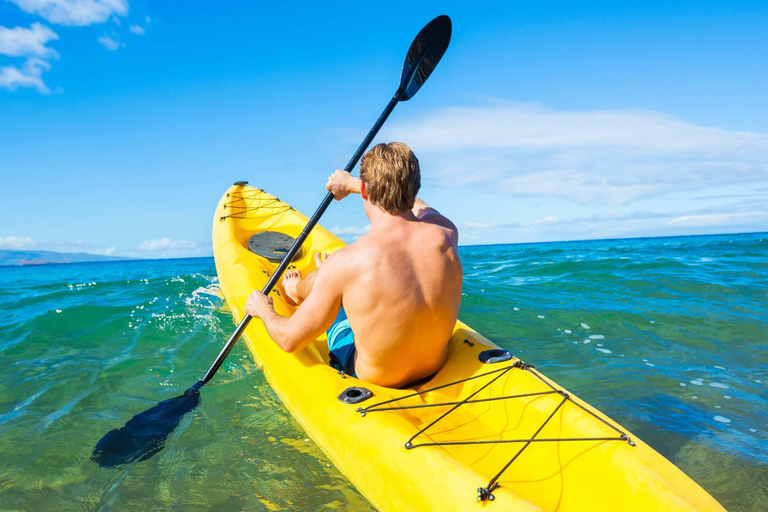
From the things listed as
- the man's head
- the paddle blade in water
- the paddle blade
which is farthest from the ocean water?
the paddle blade

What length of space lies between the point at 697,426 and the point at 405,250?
8.74 ft

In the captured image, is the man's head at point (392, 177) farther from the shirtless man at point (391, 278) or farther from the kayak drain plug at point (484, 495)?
the kayak drain plug at point (484, 495)

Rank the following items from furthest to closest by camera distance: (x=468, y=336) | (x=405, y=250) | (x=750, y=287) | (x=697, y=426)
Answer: (x=750, y=287), (x=697, y=426), (x=468, y=336), (x=405, y=250)

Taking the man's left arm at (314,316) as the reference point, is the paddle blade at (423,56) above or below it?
above

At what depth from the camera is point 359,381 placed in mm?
2730

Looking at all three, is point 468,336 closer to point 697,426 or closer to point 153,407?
point 697,426

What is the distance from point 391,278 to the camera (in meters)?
2.18

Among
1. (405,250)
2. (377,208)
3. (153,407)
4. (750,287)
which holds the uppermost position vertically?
(377,208)

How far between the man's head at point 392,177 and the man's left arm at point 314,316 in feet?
1.27

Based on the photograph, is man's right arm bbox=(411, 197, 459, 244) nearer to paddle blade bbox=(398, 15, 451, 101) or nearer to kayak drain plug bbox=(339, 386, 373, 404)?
kayak drain plug bbox=(339, 386, 373, 404)

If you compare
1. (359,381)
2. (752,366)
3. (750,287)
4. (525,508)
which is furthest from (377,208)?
(750,287)

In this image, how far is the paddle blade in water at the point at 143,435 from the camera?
3090 mm

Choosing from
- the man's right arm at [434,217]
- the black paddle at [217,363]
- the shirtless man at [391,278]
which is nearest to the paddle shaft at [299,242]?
the black paddle at [217,363]

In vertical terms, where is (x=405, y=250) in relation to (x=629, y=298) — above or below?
above
